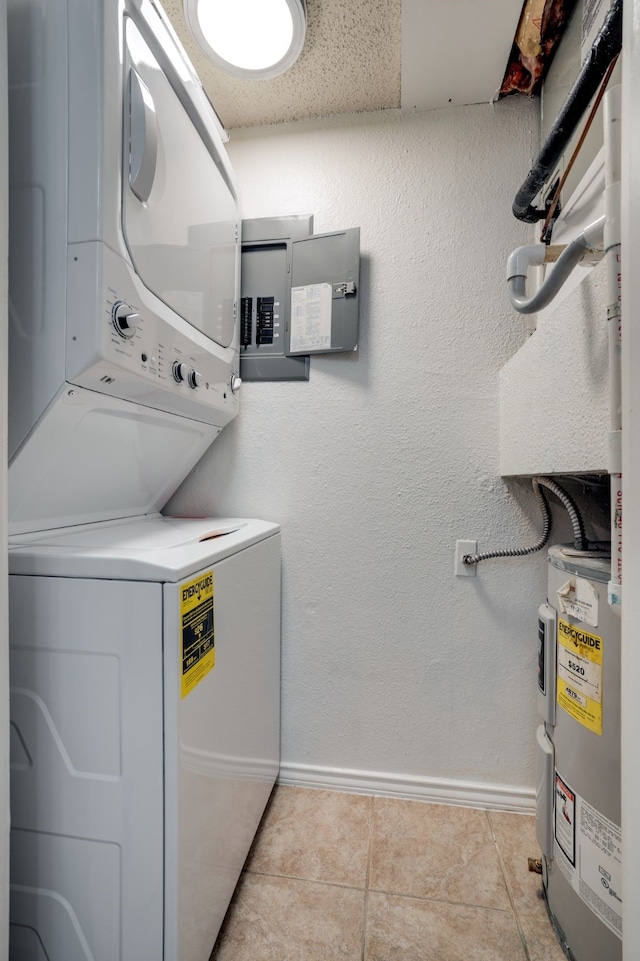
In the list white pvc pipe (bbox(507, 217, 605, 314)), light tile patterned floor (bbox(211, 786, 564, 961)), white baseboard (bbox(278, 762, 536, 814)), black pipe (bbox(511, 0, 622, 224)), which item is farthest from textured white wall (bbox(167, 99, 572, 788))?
white pvc pipe (bbox(507, 217, 605, 314))

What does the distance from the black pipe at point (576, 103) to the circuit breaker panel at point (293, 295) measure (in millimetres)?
574

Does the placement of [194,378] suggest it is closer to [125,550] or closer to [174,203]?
[174,203]

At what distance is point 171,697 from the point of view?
805mm

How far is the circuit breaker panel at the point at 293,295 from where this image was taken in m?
1.58

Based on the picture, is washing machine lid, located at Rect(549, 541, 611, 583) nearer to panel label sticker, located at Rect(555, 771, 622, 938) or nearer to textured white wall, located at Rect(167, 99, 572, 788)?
textured white wall, located at Rect(167, 99, 572, 788)

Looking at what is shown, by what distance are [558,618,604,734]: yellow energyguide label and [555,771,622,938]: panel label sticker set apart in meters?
0.20

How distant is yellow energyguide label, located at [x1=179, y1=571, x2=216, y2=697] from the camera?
2.73 feet

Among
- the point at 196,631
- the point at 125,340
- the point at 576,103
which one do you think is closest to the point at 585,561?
the point at 196,631

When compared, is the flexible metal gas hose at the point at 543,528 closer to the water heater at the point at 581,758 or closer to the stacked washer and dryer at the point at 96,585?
the water heater at the point at 581,758

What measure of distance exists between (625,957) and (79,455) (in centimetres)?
123

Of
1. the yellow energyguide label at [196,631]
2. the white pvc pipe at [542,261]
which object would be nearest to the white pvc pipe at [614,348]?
the white pvc pipe at [542,261]

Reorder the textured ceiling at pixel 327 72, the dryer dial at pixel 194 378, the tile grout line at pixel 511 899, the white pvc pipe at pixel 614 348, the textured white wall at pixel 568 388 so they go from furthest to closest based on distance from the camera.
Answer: the textured ceiling at pixel 327 72 < the dryer dial at pixel 194 378 < the tile grout line at pixel 511 899 < the textured white wall at pixel 568 388 < the white pvc pipe at pixel 614 348

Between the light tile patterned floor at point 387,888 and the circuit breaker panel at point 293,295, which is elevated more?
the circuit breaker panel at point 293,295

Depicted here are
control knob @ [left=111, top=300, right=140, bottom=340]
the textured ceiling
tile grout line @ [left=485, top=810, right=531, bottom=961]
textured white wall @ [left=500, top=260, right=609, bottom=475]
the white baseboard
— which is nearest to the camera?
textured white wall @ [left=500, top=260, right=609, bottom=475]
